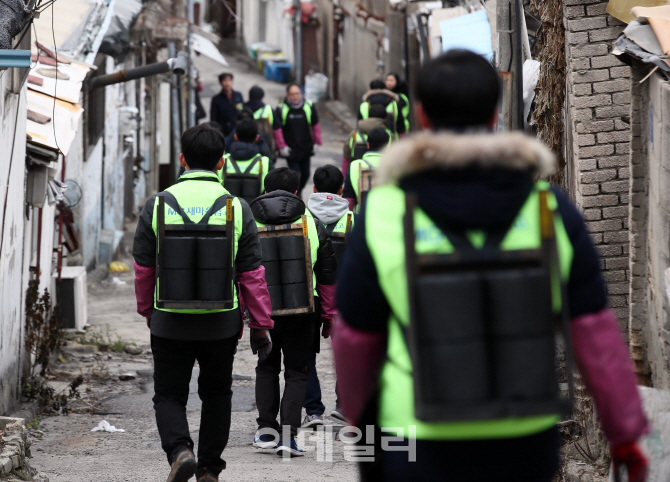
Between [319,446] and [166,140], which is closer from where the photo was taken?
[319,446]

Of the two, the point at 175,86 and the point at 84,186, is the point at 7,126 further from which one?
the point at 175,86

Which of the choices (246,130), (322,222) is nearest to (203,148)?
(322,222)

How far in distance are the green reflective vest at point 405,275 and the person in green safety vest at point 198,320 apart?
2.37 m

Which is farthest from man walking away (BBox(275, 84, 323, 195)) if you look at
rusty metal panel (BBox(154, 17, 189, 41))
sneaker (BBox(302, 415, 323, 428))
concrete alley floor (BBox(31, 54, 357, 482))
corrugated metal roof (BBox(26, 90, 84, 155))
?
sneaker (BBox(302, 415, 323, 428))

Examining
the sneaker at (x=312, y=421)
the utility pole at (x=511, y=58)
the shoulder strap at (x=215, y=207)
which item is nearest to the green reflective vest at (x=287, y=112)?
the utility pole at (x=511, y=58)

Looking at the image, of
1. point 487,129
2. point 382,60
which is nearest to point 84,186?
point 487,129

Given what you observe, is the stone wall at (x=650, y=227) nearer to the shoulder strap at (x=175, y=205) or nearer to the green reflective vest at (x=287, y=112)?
the shoulder strap at (x=175, y=205)

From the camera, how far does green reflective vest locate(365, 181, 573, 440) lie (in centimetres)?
227

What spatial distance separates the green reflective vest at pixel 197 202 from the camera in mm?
4637

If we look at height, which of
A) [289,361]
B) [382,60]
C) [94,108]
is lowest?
[289,361]

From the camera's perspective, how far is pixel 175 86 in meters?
16.7

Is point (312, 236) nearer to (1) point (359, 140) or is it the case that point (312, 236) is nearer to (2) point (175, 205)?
(2) point (175, 205)

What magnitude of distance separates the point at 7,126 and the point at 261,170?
3469 millimetres

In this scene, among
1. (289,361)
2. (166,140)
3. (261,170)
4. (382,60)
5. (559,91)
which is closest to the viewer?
(289,361)
